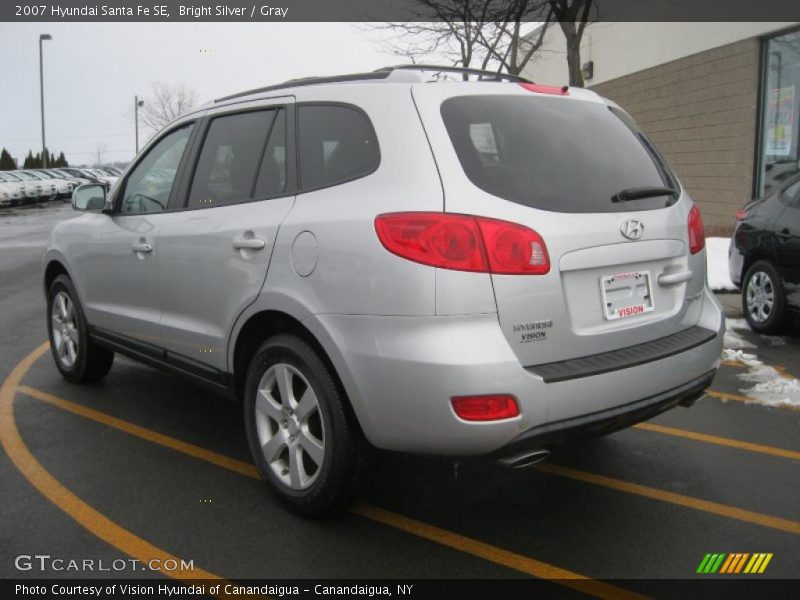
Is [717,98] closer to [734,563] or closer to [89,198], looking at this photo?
[89,198]

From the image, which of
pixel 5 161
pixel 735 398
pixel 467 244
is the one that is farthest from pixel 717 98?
pixel 5 161

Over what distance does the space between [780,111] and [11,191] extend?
2855 centimetres

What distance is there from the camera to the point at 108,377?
577 cm

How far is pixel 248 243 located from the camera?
135 inches

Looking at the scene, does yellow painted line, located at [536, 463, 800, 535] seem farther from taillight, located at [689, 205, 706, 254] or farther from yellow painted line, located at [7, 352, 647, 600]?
taillight, located at [689, 205, 706, 254]

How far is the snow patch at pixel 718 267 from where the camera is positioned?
9219 millimetres

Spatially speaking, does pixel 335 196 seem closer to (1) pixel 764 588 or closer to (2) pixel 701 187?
(1) pixel 764 588

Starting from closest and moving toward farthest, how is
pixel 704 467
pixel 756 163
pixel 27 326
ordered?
1. pixel 704 467
2. pixel 27 326
3. pixel 756 163

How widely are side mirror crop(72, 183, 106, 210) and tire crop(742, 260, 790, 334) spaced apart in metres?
5.65

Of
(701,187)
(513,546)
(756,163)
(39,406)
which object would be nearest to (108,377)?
(39,406)

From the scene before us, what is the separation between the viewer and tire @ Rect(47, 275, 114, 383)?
17.3ft

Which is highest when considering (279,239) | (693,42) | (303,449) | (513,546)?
(693,42)

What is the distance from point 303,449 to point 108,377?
3001 millimetres

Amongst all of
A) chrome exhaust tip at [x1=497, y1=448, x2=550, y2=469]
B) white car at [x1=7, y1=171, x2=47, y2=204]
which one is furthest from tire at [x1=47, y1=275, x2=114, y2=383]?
white car at [x1=7, y1=171, x2=47, y2=204]
